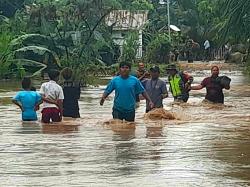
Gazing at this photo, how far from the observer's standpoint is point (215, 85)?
19.5 m

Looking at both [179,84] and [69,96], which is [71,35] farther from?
[69,96]

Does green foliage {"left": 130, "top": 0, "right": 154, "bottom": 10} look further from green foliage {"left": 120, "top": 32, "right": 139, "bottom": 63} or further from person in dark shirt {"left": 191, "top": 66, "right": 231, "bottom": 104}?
person in dark shirt {"left": 191, "top": 66, "right": 231, "bottom": 104}

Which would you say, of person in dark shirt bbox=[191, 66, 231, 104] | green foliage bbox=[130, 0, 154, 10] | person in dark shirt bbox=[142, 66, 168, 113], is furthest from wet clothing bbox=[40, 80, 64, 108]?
green foliage bbox=[130, 0, 154, 10]

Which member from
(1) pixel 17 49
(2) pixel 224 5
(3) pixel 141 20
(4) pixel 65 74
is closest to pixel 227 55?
(3) pixel 141 20

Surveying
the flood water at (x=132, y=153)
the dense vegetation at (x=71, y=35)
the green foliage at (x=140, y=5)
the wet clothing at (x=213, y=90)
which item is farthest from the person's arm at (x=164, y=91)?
the green foliage at (x=140, y=5)

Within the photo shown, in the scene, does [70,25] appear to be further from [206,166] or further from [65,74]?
A: [206,166]

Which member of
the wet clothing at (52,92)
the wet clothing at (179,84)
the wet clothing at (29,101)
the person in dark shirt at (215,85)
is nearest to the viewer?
the wet clothing at (52,92)

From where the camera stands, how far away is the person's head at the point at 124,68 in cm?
1420

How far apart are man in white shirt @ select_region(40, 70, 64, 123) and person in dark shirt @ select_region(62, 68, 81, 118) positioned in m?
0.49

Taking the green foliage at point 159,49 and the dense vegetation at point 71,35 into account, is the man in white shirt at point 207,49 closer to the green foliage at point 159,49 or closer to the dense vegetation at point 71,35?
the green foliage at point 159,49

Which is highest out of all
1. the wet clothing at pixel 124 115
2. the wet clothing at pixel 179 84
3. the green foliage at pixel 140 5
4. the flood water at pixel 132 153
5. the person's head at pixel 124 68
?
the green foliage at pixel 140 5

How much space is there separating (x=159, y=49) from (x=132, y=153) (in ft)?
126

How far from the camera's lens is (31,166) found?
982cm

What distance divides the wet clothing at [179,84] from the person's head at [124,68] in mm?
5409
